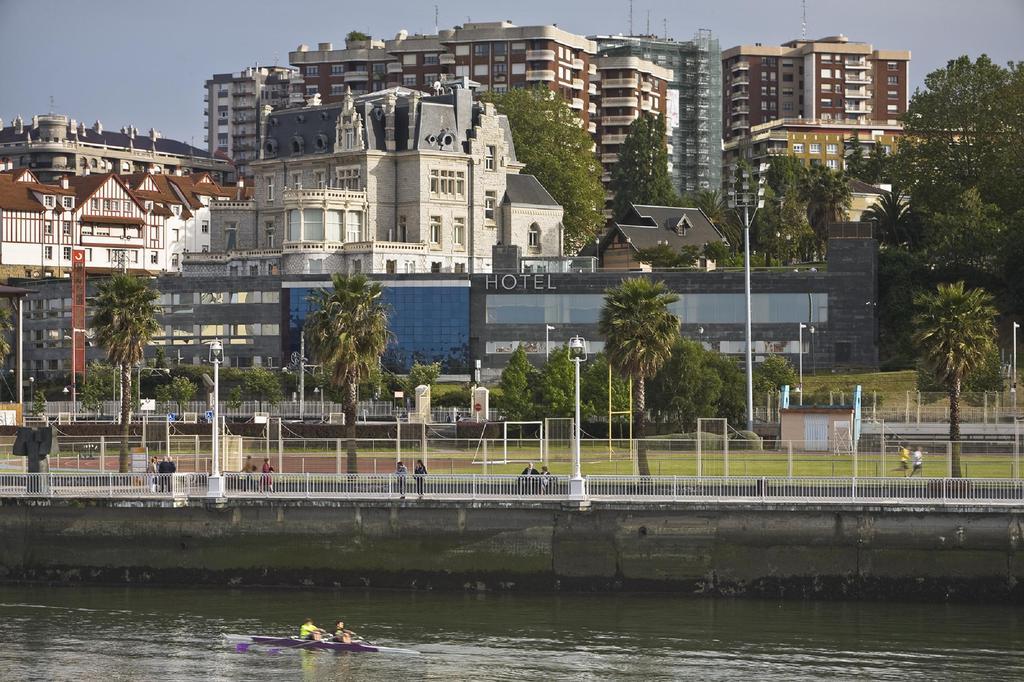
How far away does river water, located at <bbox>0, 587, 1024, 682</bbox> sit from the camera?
4788cm

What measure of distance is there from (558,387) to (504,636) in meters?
50.7

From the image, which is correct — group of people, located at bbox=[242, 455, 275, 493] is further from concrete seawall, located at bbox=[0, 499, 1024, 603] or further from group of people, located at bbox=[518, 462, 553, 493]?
group of people, located at bbox=[518, 462, 553, 493]

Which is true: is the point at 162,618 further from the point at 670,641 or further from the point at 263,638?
the point at 670,641

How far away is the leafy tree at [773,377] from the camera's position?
10900 cm

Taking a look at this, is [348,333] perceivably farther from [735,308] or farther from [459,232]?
[459,232]

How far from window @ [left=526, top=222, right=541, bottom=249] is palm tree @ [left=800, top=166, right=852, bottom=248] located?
2687 cm

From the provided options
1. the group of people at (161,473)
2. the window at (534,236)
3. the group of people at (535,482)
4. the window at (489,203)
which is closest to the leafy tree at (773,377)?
the window at (489,203)

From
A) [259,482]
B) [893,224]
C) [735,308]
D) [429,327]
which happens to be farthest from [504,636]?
[893,224]

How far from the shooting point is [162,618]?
55281mm

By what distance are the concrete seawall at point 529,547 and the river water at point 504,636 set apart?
747 mm

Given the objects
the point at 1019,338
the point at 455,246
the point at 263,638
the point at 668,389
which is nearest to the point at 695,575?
the point at 263,638

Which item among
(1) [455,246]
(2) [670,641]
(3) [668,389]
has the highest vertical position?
(1) [455,246]

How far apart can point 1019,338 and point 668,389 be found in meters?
36.8

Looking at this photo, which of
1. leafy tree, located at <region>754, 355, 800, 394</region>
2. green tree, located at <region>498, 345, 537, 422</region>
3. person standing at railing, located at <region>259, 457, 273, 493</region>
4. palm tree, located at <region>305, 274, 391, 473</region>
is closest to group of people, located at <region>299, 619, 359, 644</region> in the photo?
person standing at railing, located at <region>259, 457, 273, 493</region>
